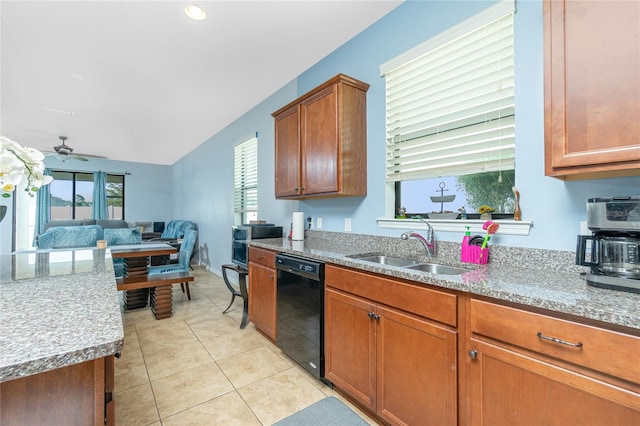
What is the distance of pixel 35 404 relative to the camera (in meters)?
0.59

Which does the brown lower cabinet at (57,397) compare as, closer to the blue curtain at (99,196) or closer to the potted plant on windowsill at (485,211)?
the potted plant on windowsill at (485,211)

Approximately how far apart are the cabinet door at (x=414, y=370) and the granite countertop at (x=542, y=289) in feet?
0.73

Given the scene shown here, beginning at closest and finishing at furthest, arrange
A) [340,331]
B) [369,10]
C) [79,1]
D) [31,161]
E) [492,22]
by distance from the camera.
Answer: [31,161] → [492,22] → [340,331] → [79,1] → [369,10]

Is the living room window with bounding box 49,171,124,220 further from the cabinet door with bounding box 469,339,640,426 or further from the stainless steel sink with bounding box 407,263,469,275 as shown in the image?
the cabinet door with bounding box 469,339,640,426

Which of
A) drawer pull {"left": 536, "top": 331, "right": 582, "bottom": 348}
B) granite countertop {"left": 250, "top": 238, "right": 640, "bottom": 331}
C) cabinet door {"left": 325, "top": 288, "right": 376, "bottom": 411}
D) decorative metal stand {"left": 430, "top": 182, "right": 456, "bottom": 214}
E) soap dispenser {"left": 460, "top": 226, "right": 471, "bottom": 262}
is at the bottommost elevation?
cabinet door {"left": 325, "top": 288, "right": 376, "bottom": 411}

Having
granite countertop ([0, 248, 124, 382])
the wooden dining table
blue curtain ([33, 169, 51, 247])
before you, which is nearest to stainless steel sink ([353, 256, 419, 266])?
granite countertop ([0, 248, 124, 382])

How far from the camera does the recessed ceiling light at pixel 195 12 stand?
84.6 inches

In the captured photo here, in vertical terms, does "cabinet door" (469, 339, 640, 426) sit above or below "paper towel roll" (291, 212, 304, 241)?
below

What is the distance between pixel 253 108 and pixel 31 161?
3556mm

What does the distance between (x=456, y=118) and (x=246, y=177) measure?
343cm

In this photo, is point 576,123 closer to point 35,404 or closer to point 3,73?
point 35,404

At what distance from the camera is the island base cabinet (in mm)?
1272

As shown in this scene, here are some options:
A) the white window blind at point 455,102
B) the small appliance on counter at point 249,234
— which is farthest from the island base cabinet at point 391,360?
the small appliance on counter at point 249,234

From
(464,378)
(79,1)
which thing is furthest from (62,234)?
(464,378)
